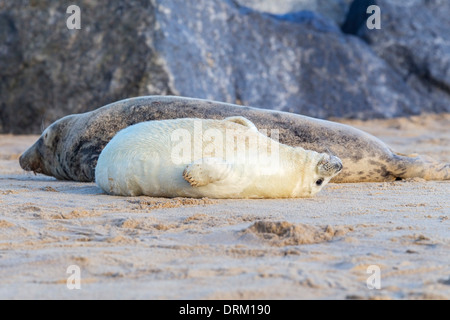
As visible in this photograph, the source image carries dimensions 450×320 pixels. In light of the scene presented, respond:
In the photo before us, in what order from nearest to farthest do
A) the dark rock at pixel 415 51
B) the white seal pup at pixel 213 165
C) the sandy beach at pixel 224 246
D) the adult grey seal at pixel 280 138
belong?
the sandy beach at pixel 224 246 → the white seal pup at pixel 213 165 → the adult grey seal at pixel 280 138 → the dark rock at pixel 415 51

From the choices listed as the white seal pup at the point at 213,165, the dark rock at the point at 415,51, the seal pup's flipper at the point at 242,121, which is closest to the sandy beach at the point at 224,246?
the white seal pup at the point at 213,165

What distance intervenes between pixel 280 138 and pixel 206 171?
5.54ft

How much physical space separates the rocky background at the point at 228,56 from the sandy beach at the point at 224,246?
5.14m

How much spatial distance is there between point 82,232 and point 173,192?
1168mm

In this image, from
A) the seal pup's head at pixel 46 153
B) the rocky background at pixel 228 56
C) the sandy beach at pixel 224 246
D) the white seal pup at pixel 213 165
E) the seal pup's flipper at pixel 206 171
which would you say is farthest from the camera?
the rocky background at pixel 228 56

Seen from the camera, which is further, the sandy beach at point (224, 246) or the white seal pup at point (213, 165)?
the white seal pup at point (213, 165)

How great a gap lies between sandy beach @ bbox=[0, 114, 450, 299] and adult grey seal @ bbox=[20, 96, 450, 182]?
1056 millimetres

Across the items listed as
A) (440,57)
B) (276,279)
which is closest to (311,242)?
(276,279)

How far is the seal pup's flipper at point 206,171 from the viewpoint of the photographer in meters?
4.18

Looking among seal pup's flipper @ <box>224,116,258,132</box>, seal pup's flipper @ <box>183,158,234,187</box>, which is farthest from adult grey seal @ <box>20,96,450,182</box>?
seal pup's flipper @ <box>183,158,234,187</box>

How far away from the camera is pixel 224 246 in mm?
2990

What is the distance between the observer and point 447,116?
37.4ft

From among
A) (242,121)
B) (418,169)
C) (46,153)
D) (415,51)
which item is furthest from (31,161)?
(415,51)

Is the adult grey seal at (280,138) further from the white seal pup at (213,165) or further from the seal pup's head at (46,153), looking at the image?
the white seal pup at (213,165)
